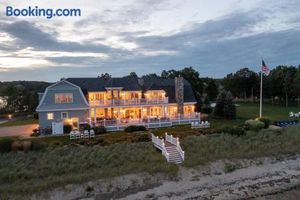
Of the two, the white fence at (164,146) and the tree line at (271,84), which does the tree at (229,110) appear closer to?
the white fence at (164,146)

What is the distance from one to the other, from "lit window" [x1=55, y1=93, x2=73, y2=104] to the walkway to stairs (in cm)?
1376

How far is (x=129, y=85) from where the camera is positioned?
1575 inches

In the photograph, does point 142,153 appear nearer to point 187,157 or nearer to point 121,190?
point 187,157

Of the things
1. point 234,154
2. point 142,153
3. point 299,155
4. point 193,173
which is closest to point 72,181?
point 142,153

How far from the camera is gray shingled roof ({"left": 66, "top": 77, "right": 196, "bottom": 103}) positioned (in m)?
38.2

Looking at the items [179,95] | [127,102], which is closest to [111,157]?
[127,102]

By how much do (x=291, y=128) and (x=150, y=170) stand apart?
20.9 metres

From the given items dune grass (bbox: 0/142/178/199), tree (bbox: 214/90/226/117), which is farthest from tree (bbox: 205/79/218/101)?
dune grass (bbox: 0/142/178/199)

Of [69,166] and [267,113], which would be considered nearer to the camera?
[69,166]

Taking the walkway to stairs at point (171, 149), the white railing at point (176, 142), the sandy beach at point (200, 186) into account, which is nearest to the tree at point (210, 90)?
the white railing at point (176, 142)

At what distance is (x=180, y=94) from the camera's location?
4078 centimetres

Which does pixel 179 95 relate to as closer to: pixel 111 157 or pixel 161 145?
pixel 161 145

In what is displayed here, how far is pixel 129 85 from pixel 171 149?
17.7m

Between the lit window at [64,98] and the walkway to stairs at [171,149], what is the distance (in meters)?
13.8
